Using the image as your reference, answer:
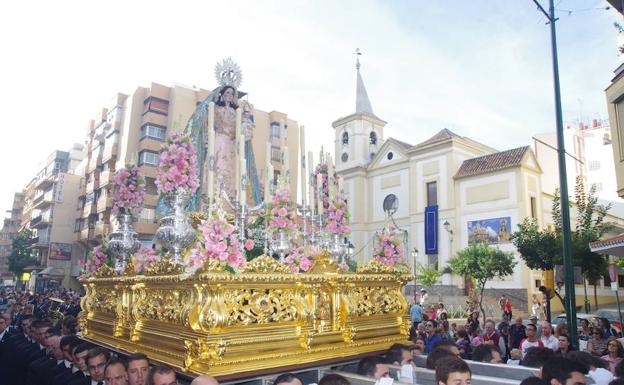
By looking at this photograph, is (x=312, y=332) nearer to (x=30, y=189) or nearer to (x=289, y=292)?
(x=289, y=292)

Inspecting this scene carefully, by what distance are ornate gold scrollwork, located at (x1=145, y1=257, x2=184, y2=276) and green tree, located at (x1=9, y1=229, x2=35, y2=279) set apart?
48.6 metres

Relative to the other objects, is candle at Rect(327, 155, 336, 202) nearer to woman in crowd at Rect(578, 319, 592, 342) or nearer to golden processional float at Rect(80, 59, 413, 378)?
golden processional float at Rect(80, 59, 413, 378)

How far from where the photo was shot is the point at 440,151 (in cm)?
3741

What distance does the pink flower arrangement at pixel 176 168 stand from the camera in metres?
6.25

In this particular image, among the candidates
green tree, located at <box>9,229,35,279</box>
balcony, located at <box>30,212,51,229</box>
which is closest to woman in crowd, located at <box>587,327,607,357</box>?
green tree, located at <box>9,229,35,279</box>

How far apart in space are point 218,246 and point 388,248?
344 centimetres

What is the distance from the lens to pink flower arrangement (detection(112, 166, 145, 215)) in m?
8.27

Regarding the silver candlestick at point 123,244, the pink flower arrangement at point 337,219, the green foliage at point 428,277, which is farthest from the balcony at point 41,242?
the pink flower arrangement at point 337,219

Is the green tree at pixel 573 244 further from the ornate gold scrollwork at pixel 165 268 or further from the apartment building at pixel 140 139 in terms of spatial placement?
the apartment building at pixel 140 139

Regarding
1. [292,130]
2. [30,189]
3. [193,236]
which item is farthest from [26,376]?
[30,189]

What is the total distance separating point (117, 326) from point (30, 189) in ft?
226

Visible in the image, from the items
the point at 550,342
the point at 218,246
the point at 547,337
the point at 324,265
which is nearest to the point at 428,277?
the point at 547,337

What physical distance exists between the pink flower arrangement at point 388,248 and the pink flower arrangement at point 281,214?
1.71 metres

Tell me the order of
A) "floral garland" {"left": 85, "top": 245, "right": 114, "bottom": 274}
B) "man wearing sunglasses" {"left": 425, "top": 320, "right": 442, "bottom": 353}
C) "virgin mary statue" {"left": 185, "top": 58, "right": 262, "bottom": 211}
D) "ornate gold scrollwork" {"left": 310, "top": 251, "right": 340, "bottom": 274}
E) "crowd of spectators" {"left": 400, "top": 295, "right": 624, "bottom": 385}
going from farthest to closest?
"virgin mary statue" {"left": 185, "top": 58, "right": 262, "bottom": 211}, "man wearing sunglasses" {"left": 425, "top": 320, "right": 442, "bottom": 353}, "floral garland" {"left": 85, "top": 245, "right": 114, "bottom": 274}, "ornate gold scrollwork" {"left": 310, "top": 251, "right": 340, "bottom": 274}, "crowd of spectators" {"left": 400, "top": 295, "right": 624, "bottom": 385}
